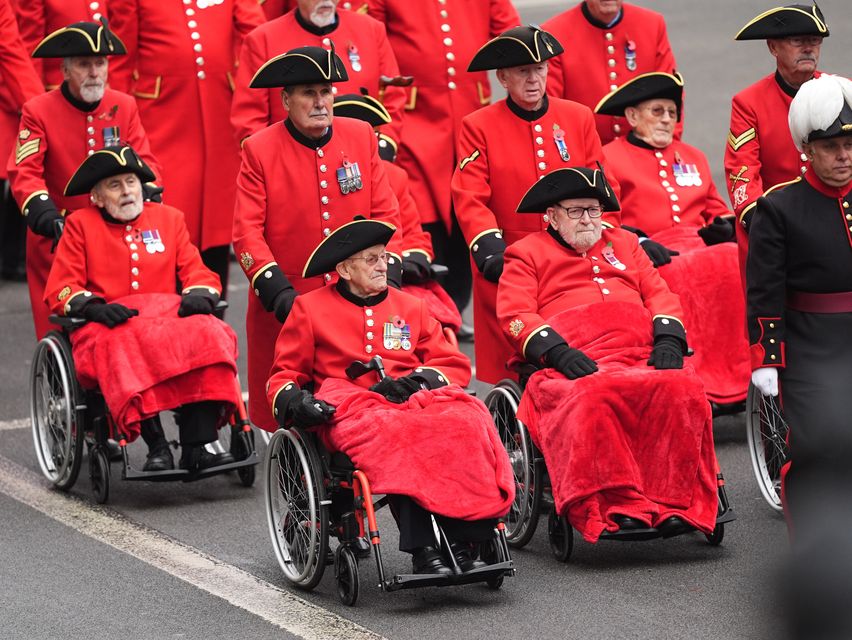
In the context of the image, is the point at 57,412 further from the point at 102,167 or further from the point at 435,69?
the point at 435,69

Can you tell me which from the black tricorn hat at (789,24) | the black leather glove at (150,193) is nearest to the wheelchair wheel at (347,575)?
the black leather glove at (150,193)

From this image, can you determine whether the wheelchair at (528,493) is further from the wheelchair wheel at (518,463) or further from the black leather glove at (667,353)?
the black leather glove at (667,353)

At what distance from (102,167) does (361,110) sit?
4.36 feet

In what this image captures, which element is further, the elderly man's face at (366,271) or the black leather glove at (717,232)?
the black leather glove at (717,232)

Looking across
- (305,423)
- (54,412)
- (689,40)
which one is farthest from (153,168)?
(689,40)

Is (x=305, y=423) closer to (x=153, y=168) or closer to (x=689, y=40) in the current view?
(x=153, y=168)

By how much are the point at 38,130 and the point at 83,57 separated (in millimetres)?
414

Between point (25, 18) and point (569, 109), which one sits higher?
point (25, 18)

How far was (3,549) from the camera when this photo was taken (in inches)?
294

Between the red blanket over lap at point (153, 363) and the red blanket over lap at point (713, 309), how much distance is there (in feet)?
7.14

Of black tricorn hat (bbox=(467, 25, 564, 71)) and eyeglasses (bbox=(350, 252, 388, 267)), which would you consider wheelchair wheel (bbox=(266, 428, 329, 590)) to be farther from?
black tricorn hat (bbox=(467, 25, 564, 71))

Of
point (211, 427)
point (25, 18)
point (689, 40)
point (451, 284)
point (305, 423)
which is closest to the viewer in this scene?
point (305, 423)

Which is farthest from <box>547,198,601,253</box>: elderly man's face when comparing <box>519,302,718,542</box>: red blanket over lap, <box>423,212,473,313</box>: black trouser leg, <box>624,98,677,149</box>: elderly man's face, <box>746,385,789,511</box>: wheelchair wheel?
<box>423,212,473,313</box>: black trouser leg

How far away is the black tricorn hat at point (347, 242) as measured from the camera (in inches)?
276
